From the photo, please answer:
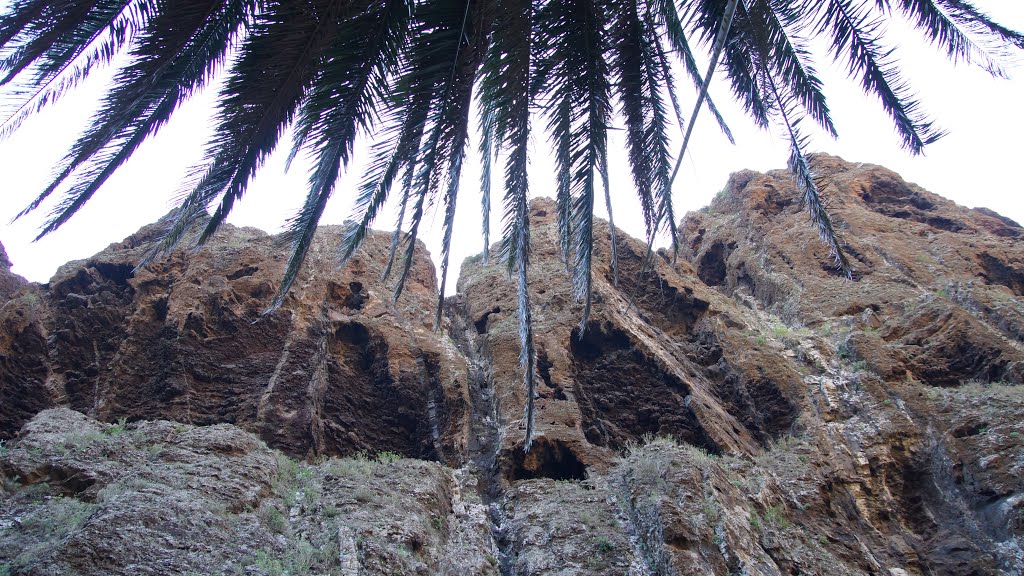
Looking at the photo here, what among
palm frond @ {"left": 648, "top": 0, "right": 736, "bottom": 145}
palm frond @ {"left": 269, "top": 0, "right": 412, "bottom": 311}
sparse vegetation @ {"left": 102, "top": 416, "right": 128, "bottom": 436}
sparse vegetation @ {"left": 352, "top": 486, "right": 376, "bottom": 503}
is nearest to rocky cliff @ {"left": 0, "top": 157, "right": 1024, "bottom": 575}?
sparse vegetation @ {"left": 352, "top": 486, "right": 376, "bottom": 503}

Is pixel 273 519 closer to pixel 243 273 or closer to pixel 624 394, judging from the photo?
pixel 243 273

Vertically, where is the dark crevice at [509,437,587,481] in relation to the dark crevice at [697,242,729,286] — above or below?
below

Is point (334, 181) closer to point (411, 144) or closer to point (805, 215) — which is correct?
point (411, 144)

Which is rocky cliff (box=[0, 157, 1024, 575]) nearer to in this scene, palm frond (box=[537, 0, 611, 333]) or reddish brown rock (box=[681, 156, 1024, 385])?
reddish brown rock (box=[681, 156, 1024, 385])

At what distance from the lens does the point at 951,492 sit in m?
11.4

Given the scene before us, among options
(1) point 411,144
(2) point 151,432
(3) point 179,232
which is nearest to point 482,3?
(1) point 411,144

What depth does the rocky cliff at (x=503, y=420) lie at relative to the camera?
8.45 metres

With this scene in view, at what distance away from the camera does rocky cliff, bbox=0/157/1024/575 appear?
8.45 m

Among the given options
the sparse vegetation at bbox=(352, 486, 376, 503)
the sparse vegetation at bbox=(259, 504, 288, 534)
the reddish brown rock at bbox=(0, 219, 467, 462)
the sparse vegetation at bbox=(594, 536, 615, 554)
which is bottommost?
the sparse vegetation at bbox=(594, 536, 615, 554)

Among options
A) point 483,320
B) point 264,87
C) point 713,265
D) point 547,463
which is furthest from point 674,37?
point 713,265

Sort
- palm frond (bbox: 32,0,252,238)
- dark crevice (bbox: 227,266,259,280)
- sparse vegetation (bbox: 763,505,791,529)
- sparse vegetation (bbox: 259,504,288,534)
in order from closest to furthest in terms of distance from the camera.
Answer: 1. palm frond (bbox: 32,0,252,238)
2. sparse vegetation (bbox: 259,504,288,534)
3. sparse vegetation (bbox: 763,505,791,529)
4. dark crevice (bbox: 227,266,259,280)

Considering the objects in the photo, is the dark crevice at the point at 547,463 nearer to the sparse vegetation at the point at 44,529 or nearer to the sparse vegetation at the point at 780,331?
the sparse vegetation at the point at 44,529

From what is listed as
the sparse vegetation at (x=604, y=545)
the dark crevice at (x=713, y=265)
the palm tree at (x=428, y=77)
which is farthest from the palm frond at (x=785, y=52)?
the dark crevice at (x=713, y=265)

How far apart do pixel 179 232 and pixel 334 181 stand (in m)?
1.59
